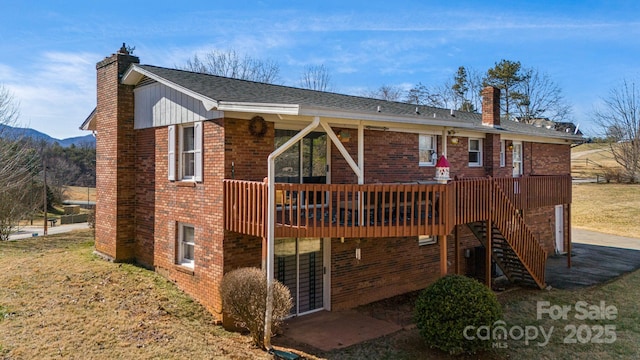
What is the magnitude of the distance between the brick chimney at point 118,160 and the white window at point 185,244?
110 inches

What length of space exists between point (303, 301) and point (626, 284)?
11621mm

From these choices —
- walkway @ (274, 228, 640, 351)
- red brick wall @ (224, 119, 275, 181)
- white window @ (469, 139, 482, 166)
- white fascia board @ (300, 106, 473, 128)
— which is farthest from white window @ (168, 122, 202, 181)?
white window @ (469, 139, 482, 166)

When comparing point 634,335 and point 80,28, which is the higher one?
point 80,28

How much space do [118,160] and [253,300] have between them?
7329mm

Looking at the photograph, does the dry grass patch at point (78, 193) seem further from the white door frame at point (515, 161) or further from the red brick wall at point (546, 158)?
the red brick wall at point (546, 158)

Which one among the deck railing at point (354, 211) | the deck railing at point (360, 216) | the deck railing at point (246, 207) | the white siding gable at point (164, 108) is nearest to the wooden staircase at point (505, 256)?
the deck railing at point (354, 211)

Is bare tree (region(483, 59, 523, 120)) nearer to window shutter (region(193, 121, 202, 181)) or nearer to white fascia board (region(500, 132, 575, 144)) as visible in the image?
white fascia board (region(500, 132, 575, 144))

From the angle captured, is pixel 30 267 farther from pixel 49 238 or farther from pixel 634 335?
pixel 634 335

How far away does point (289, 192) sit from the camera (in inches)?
392

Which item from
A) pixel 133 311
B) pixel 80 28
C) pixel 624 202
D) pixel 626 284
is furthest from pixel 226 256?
pixel 624 202

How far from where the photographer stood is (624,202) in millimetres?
34281

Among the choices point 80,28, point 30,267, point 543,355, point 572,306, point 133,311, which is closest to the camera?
point 543,355

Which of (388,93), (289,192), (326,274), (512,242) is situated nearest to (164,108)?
(289,192)

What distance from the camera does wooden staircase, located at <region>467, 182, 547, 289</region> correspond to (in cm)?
1169
